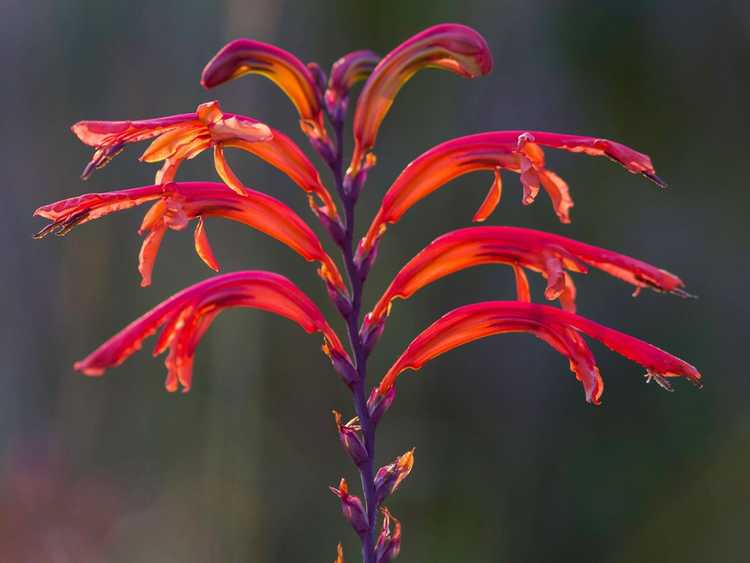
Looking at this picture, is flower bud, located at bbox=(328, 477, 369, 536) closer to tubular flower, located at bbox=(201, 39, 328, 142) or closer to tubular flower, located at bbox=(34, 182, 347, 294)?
tubular flower, located at bbox=(34, 182, 347, 294)

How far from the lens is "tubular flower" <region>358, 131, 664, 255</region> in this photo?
168cm

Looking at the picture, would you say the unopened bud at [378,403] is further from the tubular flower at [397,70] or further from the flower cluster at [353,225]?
the tubular flower at [397,70]

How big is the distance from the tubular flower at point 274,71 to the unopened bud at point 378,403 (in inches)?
21.3

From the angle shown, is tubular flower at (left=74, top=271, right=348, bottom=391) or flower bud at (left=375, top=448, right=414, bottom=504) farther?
flower bud at (left=375, top=448, right=414, bottom=504)

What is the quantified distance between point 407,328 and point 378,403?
136 inches

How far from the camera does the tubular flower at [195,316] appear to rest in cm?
139

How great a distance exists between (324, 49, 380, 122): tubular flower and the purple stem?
0.34 ft

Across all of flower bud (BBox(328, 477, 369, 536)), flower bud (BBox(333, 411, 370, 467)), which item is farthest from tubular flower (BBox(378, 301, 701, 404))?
flower bud (BBox(328, 477, 369, 536))

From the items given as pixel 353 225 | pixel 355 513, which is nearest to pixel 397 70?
pixel 353 225

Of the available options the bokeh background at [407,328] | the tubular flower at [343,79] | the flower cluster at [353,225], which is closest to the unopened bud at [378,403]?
the flower cluster at [353,225]

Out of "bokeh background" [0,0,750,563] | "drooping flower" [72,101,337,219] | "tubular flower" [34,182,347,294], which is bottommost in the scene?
"bokeh background" [0,0,750,563]

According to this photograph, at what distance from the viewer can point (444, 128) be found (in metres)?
5.61

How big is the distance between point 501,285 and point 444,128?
3.74 feet

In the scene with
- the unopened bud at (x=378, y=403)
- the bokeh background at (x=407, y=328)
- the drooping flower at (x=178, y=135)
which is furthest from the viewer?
the bokeh background at (x=407, y=328)
